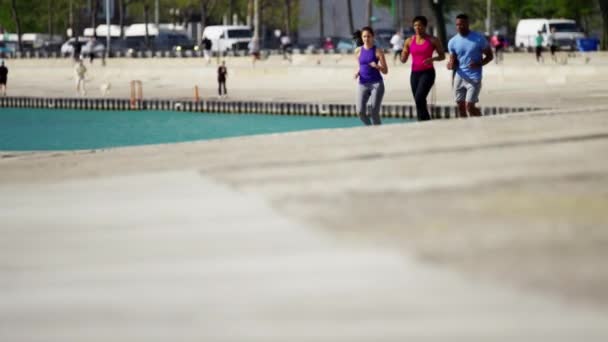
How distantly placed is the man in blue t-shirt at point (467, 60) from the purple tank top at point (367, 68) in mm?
883

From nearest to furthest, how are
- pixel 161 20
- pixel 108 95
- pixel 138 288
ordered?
1. pixel 138 288
2. pixel 108 95
3. pixel 161 20

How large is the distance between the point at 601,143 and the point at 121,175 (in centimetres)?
298

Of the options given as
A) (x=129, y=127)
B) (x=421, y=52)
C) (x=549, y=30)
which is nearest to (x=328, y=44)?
(x=549, y=30)

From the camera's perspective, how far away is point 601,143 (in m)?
11.0

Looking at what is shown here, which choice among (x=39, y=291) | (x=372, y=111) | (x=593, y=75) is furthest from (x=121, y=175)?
(x=593, y=75)

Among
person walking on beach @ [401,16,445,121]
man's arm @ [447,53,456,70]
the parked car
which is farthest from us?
the parked car

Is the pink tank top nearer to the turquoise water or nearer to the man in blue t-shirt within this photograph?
the man in blue t-shirt

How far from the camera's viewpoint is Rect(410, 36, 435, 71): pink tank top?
20672 mm

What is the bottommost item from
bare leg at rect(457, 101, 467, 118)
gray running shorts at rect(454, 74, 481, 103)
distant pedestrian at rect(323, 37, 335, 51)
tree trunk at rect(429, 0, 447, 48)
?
distant pedestrian at rect(323, 37, 335, 51)

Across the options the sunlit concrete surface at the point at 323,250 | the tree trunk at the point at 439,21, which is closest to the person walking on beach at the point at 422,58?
the sunlit concrete surface at the point at 323,250

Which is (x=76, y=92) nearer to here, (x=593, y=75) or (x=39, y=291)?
(x=593, y=75)

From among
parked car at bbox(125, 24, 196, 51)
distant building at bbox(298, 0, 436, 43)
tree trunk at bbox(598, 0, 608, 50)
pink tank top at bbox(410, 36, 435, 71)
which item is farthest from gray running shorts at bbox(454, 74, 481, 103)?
distant building at bbox(298, 0, 436, 43)

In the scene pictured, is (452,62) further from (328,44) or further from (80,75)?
(328,44)

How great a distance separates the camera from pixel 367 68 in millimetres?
21016
